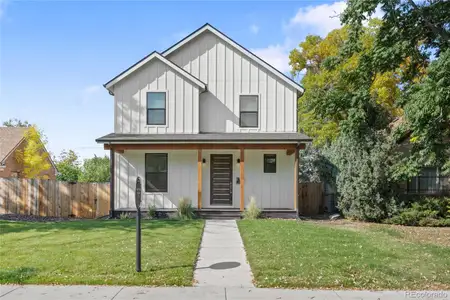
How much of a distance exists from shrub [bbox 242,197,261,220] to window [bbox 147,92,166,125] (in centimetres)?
506

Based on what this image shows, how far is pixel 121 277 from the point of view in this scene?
6.44 m

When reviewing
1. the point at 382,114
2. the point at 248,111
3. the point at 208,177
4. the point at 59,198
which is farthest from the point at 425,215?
the point at 59,198

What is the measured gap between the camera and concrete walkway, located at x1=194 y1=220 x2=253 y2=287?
6.46 meters

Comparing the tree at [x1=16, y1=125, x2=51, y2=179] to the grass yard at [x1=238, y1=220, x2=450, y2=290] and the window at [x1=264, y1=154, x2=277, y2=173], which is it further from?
the grass yard at [x1=238, y1=220, x2=450, y2=290]

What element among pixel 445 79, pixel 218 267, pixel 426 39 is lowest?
pixel 218 267

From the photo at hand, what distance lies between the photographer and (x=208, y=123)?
16906 millimetres

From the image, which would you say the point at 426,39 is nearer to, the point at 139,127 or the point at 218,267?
the point at 139,127

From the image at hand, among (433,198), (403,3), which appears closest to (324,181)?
(433,198)

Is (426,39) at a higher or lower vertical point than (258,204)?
higher

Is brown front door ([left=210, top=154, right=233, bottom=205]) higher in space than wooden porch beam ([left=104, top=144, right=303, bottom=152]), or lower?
lower

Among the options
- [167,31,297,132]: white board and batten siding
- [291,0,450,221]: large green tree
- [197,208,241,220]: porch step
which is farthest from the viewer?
[167,31,297,132]: white board and batten siding

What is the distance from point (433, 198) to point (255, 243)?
34.1 feet

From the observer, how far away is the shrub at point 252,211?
49.4 ft

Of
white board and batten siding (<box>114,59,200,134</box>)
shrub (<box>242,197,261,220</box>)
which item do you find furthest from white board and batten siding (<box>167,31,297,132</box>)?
shrub (<box>242,197,261,220</box>)
